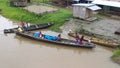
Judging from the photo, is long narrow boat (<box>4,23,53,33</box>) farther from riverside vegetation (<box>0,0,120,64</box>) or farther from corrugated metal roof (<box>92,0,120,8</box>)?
corrugated metal roof (<box>92,0,120,8</box>)

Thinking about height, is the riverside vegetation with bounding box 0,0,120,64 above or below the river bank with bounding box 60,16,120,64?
above

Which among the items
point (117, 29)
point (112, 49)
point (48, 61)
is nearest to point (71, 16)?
point (117, 29)

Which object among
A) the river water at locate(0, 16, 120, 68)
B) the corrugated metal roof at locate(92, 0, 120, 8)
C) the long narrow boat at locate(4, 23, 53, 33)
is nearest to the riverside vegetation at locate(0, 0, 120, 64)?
the long narrow boat at locate(4, 23, 53, 33)

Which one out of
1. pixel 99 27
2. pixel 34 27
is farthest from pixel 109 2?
pixel 34 27

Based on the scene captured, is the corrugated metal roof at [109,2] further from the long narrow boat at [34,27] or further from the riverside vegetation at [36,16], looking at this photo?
the long narrow boat at [34,27]

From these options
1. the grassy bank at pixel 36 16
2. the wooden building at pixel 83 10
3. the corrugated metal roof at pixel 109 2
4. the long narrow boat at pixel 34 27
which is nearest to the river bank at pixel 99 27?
the wooden building at pixel 83 10

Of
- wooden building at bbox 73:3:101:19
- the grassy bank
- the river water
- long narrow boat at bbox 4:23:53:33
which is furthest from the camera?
the grassy bank

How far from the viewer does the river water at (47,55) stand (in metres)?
21.2

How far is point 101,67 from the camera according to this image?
2080 centimetres

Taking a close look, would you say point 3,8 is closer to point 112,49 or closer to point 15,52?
point 15,52

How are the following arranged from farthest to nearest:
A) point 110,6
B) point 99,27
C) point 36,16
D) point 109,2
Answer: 1. point 36,16
2. point 109,2
3. point 110,6
4. point 99,27

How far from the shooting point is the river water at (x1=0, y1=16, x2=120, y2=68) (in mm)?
21156

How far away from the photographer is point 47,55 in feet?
75.0

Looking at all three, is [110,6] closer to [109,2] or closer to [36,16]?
[109,2]
